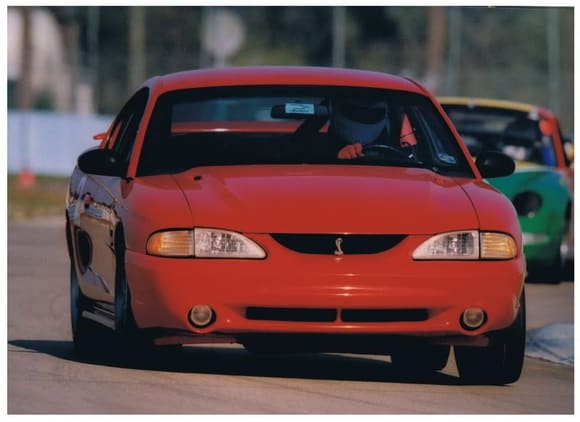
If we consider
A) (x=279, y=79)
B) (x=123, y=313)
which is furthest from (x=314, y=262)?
(x=279, y=79)

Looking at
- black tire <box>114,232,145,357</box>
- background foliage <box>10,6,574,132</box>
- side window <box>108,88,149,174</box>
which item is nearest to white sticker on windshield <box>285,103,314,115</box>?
side window <box>108,88,149,174</box>

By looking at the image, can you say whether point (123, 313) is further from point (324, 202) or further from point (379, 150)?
point (379, 150)

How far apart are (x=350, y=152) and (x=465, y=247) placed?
46.9 inches

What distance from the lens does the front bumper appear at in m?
7.41

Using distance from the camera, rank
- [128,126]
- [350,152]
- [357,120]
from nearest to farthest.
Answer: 1. [350,152]
2. [357,120]
3. [128,126]

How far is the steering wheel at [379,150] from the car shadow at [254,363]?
1051 millimetres

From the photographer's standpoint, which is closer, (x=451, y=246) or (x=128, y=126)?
(x=451, y=246)

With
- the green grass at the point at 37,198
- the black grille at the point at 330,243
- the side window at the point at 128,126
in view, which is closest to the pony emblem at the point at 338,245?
the black grille at the point at 330,243

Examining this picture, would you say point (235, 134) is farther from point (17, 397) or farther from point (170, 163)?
point (17, 397)

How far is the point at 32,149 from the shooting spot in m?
40.2

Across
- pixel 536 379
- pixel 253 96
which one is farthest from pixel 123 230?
pixel 536 379

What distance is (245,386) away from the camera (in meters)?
7.78

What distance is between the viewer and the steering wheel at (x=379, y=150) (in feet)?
28.5

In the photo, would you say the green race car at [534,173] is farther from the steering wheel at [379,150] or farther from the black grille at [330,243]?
the black grille at [330,243]
